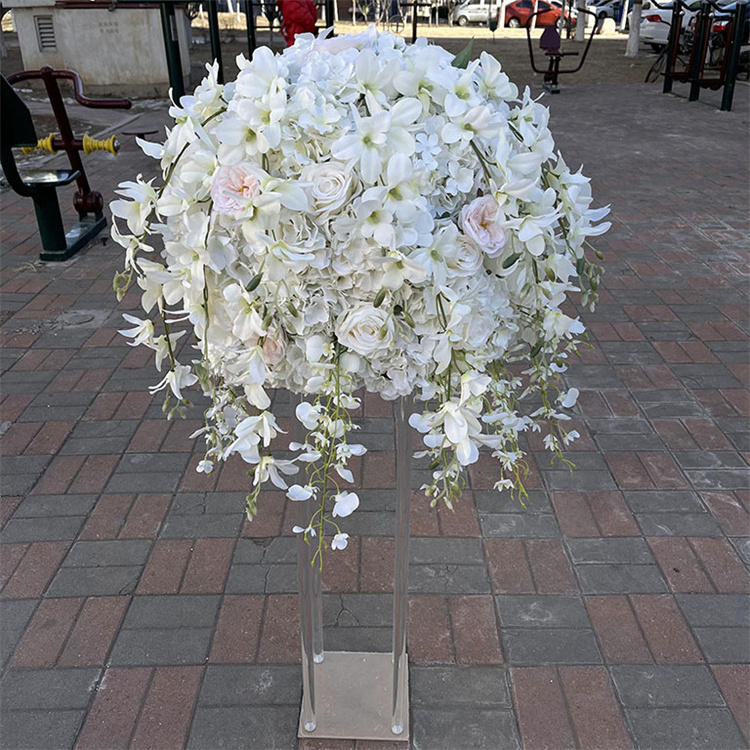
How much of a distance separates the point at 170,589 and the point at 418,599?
846mm

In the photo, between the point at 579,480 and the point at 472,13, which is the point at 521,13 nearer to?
the point at 472,13

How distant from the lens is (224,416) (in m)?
1.69

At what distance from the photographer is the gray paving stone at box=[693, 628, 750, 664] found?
2232 millimetres

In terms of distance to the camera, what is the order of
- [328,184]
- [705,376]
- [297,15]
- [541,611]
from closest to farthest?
[328,184], [541,611], [705,376], [297,15]

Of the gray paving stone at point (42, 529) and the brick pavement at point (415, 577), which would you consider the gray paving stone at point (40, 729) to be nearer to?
the brick pavement at point (415, 577)

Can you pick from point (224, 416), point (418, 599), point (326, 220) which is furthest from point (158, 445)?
point (326, 220)

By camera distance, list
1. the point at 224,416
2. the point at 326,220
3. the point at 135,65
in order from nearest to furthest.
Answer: the point at 326,220, the point at 224,416, the point at 135,65

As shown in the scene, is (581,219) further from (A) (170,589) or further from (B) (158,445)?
(B) (158,445)

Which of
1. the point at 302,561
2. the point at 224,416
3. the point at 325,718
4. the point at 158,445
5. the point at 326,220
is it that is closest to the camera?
the point at 326,220

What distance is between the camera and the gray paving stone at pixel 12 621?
7.51 feet

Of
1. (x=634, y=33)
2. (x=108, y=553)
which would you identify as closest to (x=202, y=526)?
(x=108, y=553)

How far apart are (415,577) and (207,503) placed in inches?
35.1

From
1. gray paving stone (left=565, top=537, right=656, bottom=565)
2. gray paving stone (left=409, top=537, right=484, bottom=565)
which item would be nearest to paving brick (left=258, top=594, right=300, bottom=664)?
gray paving stone (left=409, top=537, right=484, bottom=565)

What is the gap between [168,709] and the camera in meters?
2.09
